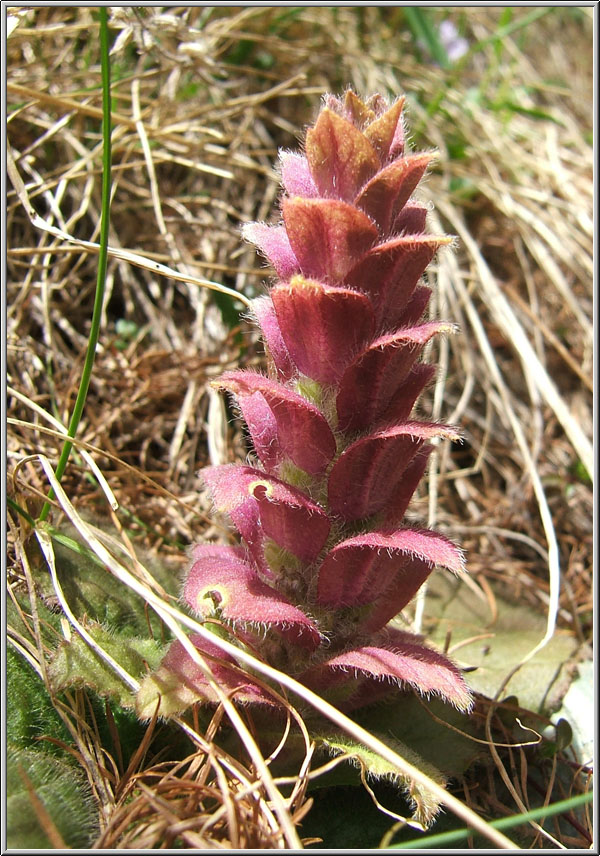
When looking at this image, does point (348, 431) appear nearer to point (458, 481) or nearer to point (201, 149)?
point (458, 481)

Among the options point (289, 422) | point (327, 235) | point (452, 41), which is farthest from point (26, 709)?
point (452, 41)

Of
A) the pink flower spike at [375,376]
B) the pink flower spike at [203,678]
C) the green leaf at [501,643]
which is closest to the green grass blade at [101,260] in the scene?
the pink flower spike at [203,678]

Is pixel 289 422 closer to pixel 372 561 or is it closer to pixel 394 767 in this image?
pixel 372 561

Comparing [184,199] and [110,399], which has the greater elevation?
[184,199]

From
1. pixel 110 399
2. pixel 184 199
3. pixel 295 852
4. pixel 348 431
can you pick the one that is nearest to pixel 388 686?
pixel 295 852

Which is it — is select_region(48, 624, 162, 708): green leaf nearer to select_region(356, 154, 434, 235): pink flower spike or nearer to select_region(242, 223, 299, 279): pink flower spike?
select_region(242, 223, 299, 279): pink flower spike

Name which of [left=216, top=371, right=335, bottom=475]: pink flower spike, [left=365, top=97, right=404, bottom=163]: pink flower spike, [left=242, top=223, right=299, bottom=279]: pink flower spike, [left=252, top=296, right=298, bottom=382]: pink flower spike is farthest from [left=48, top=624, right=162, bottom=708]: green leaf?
[left=365, top=97, right=404, bottom=163]: pink flower spike

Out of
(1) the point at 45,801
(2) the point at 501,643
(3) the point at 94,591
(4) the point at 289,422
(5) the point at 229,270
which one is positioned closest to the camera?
(1) the point at 45,801
